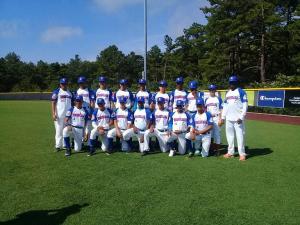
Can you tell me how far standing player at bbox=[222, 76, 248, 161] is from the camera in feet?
26.7

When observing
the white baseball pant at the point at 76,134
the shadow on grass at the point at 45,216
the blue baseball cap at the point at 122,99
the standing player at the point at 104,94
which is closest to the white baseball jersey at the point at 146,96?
the blue baseball cap at the point at 122,99

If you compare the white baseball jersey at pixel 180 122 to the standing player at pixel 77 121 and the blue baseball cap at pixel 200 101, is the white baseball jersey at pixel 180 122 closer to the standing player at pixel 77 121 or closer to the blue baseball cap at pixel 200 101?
the blue baseball cap at pixel 200 101

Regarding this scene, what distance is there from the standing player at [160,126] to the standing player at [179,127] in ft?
0.53

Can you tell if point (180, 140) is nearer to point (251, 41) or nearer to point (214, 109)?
point (214, 109)

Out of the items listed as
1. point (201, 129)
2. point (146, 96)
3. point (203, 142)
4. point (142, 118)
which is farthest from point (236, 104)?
point (146, 96)

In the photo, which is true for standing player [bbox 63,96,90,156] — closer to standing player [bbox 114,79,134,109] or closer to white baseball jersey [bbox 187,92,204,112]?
standing player [bbox 114,79,134,109]

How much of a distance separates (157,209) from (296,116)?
12.1 metres

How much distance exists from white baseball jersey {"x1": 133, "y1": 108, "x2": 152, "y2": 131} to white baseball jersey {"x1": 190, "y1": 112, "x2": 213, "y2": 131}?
119 cm

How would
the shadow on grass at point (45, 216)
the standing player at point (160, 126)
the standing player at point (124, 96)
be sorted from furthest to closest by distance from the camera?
the standing player at point (124, 96), the standing player at point (160, 126), the shadow on grass at point (45, 216)

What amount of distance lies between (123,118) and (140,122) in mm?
456

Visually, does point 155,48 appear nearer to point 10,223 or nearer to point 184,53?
point 184,53

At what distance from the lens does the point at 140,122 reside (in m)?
9.28

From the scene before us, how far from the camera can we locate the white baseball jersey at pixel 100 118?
30.2 feet

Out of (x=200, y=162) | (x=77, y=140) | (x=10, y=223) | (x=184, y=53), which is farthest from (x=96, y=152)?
(x=184, y=53)
